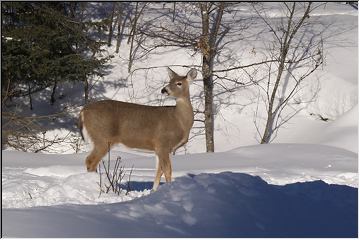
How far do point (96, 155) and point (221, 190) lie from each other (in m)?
2.88

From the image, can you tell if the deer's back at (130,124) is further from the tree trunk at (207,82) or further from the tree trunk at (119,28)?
the tree trunk at (119,28)

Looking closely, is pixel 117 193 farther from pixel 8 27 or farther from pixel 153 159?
pixel 8 27

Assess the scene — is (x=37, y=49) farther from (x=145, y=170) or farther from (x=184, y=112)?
(x=184, y=112)

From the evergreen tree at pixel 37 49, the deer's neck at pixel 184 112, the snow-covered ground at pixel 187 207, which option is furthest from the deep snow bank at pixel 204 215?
the evergreen tree at pixel 37 49

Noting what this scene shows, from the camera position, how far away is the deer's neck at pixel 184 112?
343 inches

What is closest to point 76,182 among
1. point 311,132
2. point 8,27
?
point 8,27

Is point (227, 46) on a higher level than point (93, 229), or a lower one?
higher

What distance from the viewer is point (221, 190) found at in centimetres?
626

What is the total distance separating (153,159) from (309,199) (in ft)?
19.6

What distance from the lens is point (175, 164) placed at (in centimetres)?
1137

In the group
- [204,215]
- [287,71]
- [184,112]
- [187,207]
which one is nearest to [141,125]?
[184,112]

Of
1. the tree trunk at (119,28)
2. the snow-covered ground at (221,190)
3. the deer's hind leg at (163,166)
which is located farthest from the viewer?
the tree trunk at (119,28)

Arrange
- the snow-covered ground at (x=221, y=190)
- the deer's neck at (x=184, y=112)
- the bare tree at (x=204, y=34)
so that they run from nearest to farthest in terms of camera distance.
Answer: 1. the snow-covered ground at (x=221, y=190)
2. the deer's neck at (x=184, y=112)
3. the bare tree at (x=204, y=34)

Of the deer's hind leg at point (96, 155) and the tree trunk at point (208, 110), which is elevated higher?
the tree trunk at point (208, 110)
